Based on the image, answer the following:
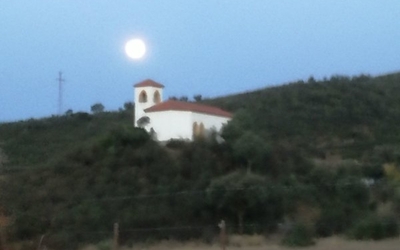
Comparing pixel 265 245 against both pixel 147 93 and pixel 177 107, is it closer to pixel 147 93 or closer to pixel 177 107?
pixel 177 107

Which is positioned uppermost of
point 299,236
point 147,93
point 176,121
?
point 147,93

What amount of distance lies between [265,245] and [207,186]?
843 cm

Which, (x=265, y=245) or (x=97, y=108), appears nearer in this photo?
(x=265, y=245)

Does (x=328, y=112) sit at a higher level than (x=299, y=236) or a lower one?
higher

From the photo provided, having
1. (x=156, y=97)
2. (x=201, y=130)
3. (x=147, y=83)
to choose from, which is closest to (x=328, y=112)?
(x=156, y=97)

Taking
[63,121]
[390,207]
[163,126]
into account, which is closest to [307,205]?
[390,207]

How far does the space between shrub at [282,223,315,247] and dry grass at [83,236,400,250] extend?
1.05ft

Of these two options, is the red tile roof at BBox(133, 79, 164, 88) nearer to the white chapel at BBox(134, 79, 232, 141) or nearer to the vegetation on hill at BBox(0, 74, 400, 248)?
the white chapel at BBox(134, 79, 232, 141)

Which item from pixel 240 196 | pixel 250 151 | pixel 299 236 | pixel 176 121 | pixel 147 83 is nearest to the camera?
pixel 299 236

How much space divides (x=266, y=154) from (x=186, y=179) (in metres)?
4.06

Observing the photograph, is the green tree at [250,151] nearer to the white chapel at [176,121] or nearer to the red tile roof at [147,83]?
the white chapel at [176,121]

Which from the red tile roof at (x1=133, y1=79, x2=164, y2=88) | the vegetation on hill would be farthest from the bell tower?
the vegetation on hill

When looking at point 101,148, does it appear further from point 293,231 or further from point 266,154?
point 293,231

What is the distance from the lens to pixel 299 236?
30641 millimetres
